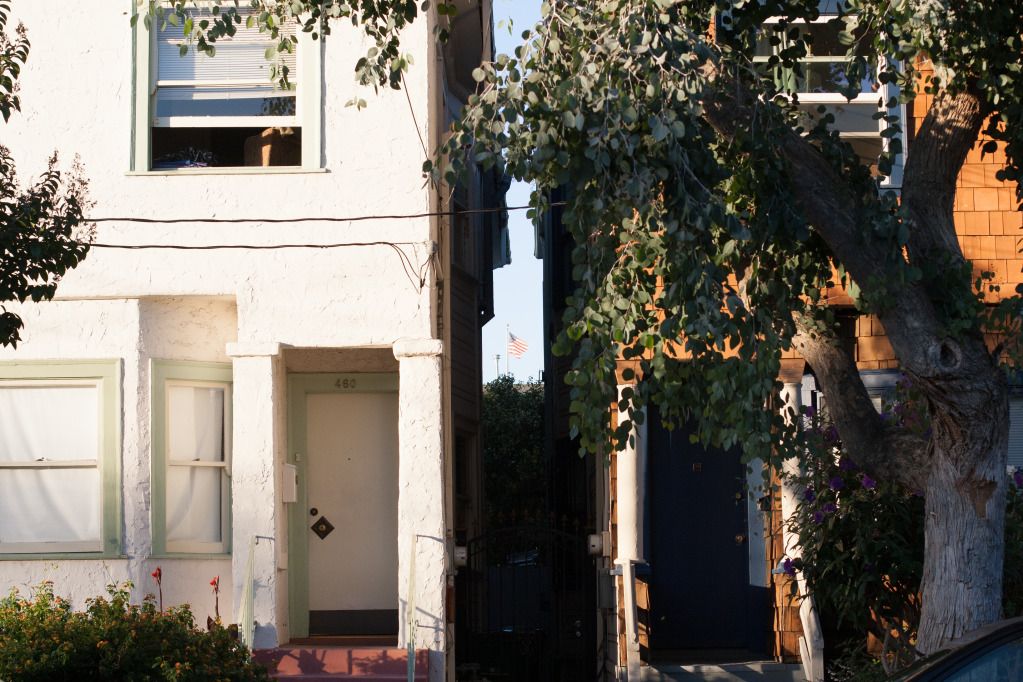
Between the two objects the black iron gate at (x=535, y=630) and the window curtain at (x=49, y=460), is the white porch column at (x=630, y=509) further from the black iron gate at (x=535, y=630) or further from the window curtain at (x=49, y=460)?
the window curtain at (x=49, y=460)

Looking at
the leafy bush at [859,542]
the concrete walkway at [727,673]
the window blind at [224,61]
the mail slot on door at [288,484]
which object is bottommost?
the concrete walkway at [727,673]

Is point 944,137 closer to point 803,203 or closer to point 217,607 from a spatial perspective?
point 803,203

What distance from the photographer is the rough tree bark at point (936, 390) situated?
659 cm

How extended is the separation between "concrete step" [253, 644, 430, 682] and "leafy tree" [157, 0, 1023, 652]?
14.1 feet

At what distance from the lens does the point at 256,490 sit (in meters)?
10.5

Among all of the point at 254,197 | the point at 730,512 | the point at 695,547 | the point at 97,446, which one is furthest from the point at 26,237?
the point at 730,512

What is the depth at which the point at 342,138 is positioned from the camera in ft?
35.6

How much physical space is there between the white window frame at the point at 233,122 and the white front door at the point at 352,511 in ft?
8.12

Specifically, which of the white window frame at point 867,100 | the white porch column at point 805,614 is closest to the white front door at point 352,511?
the white porch column at point 805,614

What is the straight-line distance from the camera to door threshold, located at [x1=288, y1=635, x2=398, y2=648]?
11035 millimetres

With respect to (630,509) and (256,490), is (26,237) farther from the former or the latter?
(630,509)

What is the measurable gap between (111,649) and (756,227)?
15.1ft

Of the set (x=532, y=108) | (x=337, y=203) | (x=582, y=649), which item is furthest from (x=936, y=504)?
(x=582, y=649)

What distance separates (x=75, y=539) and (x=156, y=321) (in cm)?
191
